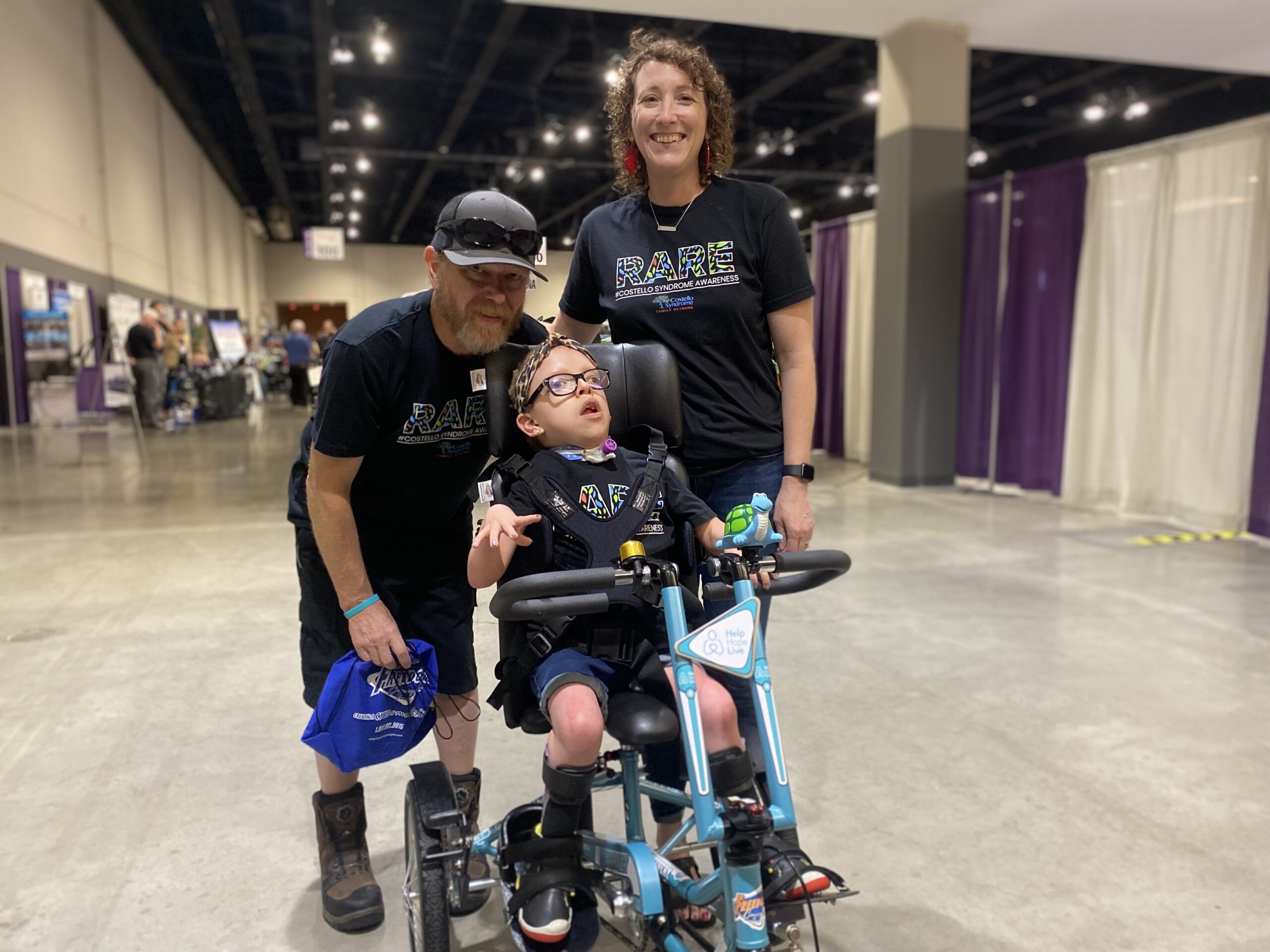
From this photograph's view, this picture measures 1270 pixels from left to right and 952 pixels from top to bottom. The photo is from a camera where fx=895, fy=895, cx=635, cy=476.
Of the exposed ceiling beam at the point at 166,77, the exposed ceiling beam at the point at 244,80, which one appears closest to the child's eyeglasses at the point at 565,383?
the exposed ceiling beam at the point at 244,80

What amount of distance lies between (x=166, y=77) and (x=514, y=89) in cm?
694

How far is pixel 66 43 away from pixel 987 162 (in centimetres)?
1499

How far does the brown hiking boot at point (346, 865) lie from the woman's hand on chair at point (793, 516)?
3.34 ft

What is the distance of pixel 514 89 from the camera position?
492 inches

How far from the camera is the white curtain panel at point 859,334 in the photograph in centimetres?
841

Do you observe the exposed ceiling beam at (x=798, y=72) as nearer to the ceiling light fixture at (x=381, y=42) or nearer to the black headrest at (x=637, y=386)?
the ceiling light fixture at (x=381, y=42)

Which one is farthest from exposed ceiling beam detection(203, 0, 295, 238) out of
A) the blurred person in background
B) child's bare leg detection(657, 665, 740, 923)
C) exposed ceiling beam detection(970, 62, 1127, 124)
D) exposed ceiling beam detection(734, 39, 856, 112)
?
child's bare leg detection(657, 665, 740, 923)

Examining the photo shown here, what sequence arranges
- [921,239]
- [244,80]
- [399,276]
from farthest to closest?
[244,80], [921,239], [399,276]

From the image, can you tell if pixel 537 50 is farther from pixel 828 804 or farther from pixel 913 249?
pixel 828 804

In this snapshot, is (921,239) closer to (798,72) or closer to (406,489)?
(798,72)

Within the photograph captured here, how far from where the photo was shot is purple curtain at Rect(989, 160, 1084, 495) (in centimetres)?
638

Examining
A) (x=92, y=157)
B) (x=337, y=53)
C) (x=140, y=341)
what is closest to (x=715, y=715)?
(x=337, y=53)

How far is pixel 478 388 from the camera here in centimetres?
163

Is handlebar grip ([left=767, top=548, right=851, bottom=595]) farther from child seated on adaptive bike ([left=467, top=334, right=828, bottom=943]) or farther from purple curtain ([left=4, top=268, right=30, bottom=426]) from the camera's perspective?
purple curtain ([left=4, top=268, right=30, bottom=426])
